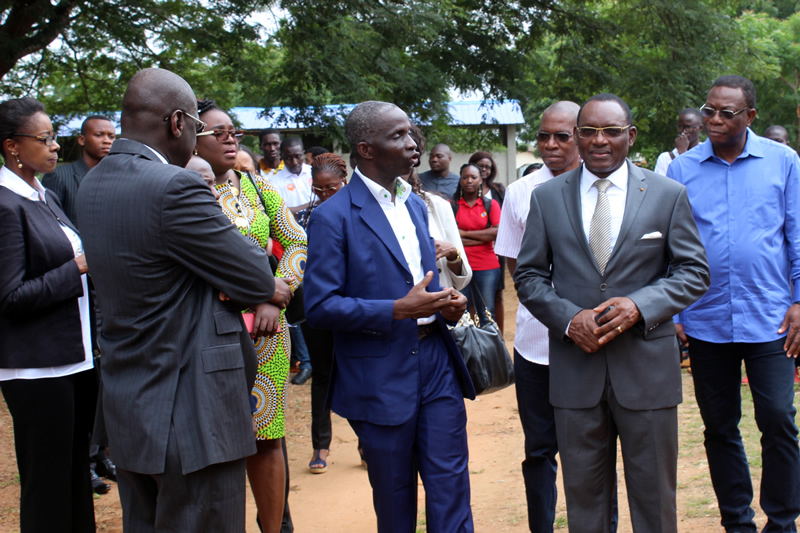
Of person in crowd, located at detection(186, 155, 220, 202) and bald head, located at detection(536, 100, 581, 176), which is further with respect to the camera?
bald head, located at detection(536, 100, 581, 176)

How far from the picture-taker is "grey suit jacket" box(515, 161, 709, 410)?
3371 millimetres

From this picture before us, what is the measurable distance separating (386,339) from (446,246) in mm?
861

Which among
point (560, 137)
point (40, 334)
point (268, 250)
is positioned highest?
point (560, 137)

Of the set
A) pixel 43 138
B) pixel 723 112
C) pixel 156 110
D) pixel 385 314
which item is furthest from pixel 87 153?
pixel 723 112

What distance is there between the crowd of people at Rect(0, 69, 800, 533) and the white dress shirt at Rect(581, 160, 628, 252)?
1 cm

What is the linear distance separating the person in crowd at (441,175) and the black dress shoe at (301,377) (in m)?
2.89

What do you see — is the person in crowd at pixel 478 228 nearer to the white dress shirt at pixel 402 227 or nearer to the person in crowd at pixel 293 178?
the person in crowd at pixel 293 178

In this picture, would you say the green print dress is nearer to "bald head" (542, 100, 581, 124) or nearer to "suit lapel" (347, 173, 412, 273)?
"suit lapel" (347, 173, 412, 273)

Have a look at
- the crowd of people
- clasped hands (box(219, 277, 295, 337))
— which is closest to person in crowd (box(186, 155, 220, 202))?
the crowd of people

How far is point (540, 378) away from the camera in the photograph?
13.7ft

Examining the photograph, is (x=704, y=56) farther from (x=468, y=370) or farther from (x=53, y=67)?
(x=468, y=370)

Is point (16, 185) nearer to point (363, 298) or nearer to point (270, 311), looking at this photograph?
→ point (270, 311)

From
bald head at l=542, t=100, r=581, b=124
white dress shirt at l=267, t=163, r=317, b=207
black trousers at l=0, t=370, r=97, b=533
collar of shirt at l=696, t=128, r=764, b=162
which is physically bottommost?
black trousers at l=0, t=370, r=97, b=533

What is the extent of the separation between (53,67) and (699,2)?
10.3 metres
